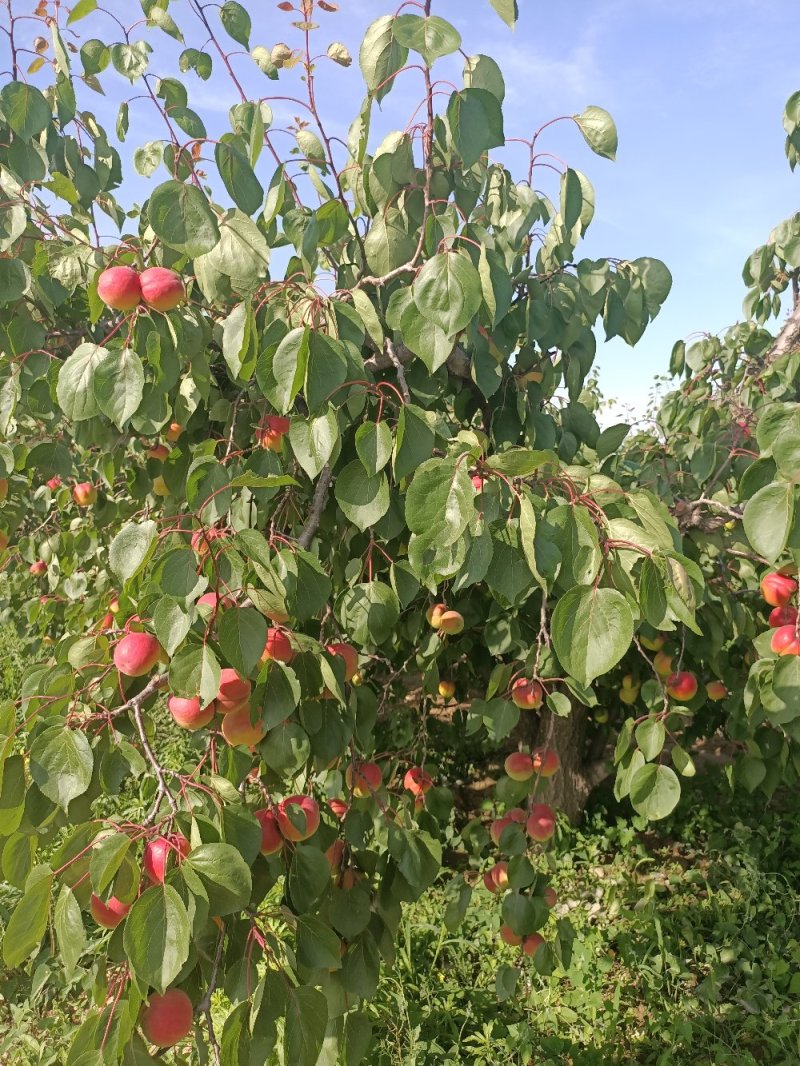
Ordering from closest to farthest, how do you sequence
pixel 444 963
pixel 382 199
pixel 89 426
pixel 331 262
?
pixel 382 199 < pixel 331 262 < pixel 89 426 < pixel 444 963

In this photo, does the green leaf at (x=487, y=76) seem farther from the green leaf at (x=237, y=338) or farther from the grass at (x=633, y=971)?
the grass at (x=633, y=971)

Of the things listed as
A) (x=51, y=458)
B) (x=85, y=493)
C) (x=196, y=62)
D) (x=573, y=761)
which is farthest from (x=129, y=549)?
(x=573, y=761)

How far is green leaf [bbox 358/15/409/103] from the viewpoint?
96 cm

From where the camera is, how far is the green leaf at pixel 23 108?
126 cm

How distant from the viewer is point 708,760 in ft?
12.1

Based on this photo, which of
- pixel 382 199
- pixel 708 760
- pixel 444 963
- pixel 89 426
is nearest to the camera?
pixel 382 199

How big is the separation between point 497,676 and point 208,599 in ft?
2.27

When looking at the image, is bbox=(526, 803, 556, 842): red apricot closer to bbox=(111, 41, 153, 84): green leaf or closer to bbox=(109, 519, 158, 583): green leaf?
bbox=(109, 519, 158, 583): green leaf

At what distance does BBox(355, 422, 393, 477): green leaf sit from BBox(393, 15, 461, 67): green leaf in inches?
17.4

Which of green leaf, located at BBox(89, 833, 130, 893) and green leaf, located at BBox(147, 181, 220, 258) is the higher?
green leaf, located at BBox(147, 181, 220, 258)

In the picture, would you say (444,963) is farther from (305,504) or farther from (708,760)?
(708,760)

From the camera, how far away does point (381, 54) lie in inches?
37.8

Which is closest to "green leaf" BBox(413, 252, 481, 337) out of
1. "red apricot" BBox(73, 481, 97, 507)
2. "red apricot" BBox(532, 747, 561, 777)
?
"red apricot" BBox(532, 747, 561, 777)

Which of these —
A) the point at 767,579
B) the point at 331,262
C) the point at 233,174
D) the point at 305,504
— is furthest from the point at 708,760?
the point at 233,174
